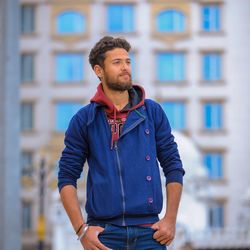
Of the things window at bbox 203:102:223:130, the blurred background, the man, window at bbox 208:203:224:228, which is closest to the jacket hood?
the man

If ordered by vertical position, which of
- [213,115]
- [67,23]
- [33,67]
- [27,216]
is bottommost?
[27,216]

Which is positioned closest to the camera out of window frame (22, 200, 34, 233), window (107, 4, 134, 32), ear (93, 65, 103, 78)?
ear (93, 65, 103, 78)

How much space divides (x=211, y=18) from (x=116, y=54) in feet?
108

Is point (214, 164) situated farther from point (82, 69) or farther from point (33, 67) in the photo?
point (33, 67)

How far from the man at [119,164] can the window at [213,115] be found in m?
32.5

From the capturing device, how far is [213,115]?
3594 centimetres

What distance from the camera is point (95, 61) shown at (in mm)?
3469

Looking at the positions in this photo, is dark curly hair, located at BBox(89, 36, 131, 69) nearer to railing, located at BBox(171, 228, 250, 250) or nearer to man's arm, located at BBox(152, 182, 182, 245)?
man's arm, located at BBox(152, 182, 182, 245)

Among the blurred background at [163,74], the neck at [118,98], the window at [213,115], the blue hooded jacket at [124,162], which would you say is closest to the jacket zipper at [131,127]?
the blue hooded jacket at [124,162]

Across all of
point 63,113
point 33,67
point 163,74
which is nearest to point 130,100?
point 163,74

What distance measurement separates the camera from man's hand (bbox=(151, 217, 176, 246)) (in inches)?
128

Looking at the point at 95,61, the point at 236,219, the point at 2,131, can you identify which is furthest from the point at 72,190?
the point at 236,219

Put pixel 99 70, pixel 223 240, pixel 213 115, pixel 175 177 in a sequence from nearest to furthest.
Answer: pixel 175 177 < pixel 99 70 < pixel 223 240 < pixel 213 115

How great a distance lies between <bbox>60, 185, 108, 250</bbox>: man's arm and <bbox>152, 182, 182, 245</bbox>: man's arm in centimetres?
19
